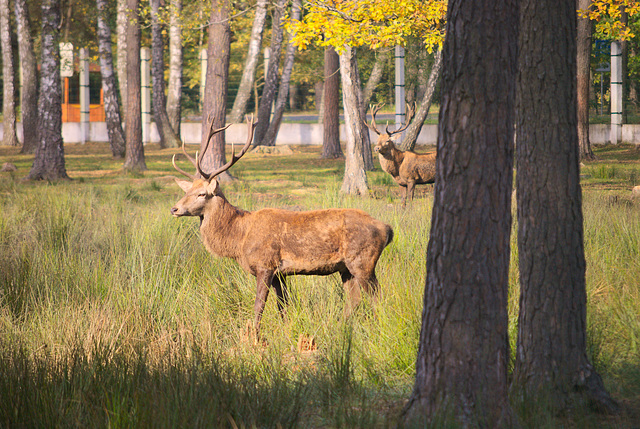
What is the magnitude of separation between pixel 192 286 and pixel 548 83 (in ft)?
12.6

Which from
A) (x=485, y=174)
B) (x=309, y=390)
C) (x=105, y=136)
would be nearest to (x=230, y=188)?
(x=309, y=390)

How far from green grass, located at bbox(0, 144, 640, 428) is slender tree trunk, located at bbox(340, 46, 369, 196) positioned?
9.79ft

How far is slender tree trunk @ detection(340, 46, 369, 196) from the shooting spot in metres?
12.8

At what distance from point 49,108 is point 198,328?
1065 cm

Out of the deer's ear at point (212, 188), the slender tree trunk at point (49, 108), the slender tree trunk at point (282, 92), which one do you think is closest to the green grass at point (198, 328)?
the deer's ear at point (212, 188)

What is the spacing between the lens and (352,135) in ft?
42.5

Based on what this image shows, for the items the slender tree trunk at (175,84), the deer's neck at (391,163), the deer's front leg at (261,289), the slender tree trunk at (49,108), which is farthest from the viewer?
the slender tree trunk at (175,84)

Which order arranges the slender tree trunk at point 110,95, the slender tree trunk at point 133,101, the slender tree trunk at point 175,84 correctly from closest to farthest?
the slender tree trunk at point 133,101 < the slender tree trunk at point 110,95 < the slender tree trunk at point 175,84

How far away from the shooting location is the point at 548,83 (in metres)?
3.96

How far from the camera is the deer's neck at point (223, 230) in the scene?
5.79m

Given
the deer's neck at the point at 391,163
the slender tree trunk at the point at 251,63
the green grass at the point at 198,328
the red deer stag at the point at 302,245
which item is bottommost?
the green grass at the point at 198,328

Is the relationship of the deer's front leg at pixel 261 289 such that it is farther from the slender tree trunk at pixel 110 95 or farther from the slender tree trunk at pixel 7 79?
the slender tree trunk at pixel 7 79

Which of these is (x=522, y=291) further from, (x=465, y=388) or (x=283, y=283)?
(x=283, y=283)

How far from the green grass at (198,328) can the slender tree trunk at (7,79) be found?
16.6 metres
